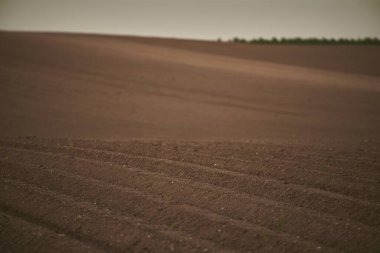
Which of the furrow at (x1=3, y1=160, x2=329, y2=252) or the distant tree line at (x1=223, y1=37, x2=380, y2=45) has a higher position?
the distant tree line at (x1=223, y1=37, x2=380, y2=45)

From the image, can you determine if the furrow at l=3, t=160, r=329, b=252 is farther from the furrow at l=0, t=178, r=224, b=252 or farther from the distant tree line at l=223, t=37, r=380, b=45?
the distant tree line at l=223, t=37, r=380, b=45

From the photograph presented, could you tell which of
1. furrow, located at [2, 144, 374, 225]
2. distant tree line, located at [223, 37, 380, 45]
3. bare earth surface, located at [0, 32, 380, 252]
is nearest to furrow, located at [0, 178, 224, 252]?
bare earth surface, located at [0, 32, 380, 252]

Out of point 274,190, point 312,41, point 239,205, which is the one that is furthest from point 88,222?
point 312,41

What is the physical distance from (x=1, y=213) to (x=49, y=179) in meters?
0.63

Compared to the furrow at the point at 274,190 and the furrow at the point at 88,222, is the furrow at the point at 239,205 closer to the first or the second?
the furrow at the point at 274,190

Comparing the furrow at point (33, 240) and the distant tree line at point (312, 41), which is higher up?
the distant tree line at point (312, 41)

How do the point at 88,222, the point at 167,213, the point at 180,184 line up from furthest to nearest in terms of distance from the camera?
the point at 180,184 → the point at 167,213 → the point at 88,222


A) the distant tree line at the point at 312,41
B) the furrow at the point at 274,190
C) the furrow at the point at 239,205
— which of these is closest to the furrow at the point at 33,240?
the furrow at the point at 239,205

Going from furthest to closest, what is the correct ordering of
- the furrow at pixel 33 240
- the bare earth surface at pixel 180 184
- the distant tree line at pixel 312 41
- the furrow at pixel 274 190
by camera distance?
1. the distant tree line at pixel 312 41
2. the furrow at pixel 274 190
3. the bare earth surface at pixel 180 184
4. the furrow at pixel 33 240

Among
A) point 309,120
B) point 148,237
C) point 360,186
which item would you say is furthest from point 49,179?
point 309,120

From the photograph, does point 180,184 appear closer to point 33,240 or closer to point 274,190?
point 274,190

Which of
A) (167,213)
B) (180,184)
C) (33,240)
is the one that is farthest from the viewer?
(180,184)

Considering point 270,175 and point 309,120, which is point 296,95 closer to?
point 309,120

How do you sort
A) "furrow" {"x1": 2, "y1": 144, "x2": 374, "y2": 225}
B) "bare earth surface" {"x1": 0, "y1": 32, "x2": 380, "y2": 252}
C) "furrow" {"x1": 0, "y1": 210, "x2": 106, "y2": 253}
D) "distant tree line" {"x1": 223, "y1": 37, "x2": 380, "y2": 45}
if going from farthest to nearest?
"distant tree line" {"x1": 223, "y1": 37, "x2": 380, "y2": 45} < "furrow" {"x1": 2, "y1": 144, "x2": 374, "y2": 225} < "bare earth surface" {"x1": 0, "y1": 32, "x2": 380, "y2": 252} < "furrow" {"x1": 0, "y1": 210, "x2": 106, "y2": 253}
